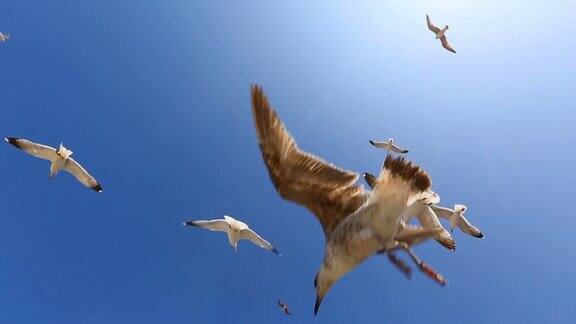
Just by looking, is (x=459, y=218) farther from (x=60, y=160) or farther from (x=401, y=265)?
(x=60, y=160)

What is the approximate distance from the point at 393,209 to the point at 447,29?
951cm

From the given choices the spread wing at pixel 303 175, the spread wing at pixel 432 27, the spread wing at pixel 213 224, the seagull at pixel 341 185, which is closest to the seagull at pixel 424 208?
the seagull at pixel 341 185

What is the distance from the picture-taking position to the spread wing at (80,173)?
A: 12.3 meters

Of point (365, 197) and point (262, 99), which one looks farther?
point (365, 197)

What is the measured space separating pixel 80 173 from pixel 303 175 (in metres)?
7.91

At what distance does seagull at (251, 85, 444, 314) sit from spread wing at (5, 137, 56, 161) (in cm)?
756

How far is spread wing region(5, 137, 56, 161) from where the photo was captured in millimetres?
11622

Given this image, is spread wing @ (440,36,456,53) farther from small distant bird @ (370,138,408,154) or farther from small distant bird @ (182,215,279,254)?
small distant bird @ (182,215,279,254)

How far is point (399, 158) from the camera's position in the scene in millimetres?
5512

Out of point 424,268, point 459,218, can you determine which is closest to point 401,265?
point 424,268

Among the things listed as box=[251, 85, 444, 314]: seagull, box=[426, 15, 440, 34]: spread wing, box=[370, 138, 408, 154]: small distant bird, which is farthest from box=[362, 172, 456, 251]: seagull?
box=[426, 15, 440, 34]: spread wing

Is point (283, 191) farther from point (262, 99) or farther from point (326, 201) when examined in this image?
point (262, 99)

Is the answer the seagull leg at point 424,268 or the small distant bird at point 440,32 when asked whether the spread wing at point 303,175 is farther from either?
the small distant bird at point 440,32

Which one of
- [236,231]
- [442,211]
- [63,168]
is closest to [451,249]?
[442,211]
